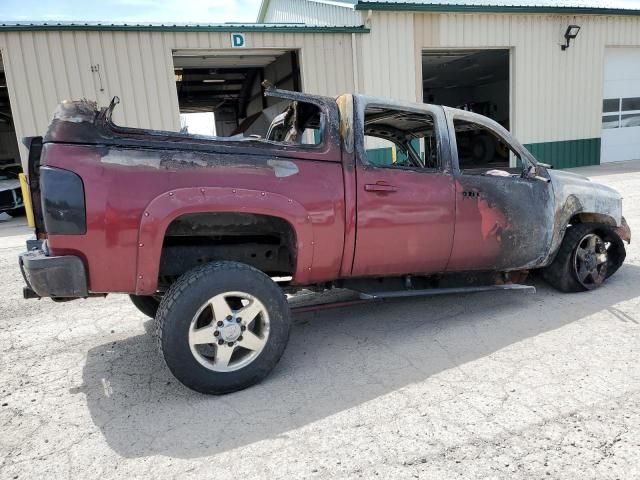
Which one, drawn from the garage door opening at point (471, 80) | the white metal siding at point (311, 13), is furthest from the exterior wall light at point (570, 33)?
the white metal siding at point (311, 13)

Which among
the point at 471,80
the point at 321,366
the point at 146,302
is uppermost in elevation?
the point at 471,80

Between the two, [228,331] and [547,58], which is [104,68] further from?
[547,58]

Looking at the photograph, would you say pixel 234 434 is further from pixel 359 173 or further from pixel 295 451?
pixel 359 173

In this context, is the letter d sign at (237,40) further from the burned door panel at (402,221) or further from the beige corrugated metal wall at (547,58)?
the burned door panel at (402,221)

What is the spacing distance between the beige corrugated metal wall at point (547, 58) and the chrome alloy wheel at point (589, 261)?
1056 centimetres

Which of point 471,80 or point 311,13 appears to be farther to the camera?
point 471,80

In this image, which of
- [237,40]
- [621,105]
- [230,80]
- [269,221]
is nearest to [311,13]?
[230,80]

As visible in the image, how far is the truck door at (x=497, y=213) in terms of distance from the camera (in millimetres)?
3902

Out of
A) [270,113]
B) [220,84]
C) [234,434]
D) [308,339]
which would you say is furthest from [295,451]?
[220,84]

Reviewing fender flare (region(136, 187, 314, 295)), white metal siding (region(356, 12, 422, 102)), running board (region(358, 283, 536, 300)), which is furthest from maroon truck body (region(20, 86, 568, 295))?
white metal siding (region(356, 12, 422, 102))

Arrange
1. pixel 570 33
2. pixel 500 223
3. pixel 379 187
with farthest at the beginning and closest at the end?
1. pixel 570 33
2. pixel 500 223
3. pixel 379 187

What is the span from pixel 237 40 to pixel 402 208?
1023cm

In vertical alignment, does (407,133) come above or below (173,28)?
below

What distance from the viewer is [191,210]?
9.53 feet
